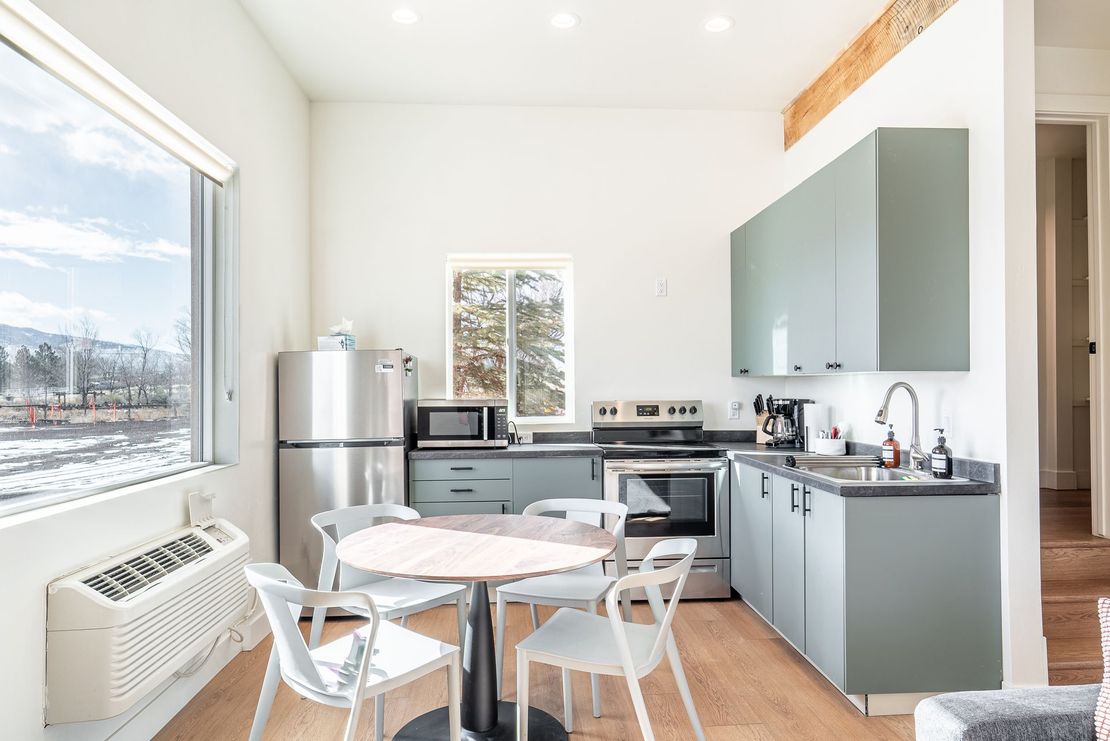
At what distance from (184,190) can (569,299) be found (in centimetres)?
232

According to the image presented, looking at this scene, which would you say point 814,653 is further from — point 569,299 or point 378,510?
point 569,299

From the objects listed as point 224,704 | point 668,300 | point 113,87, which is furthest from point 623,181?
point 224,704

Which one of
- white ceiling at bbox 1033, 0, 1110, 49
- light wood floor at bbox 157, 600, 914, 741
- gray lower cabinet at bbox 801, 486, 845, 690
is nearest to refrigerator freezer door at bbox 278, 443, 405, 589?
light wood floor at bbox 157, 600, 914, 741

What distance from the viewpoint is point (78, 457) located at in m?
2.14

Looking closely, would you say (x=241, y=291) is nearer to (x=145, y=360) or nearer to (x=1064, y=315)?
(x=145, y=360)

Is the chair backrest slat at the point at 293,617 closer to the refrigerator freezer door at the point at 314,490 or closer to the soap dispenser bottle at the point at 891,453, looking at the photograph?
the refrigerator freezer door at the point at 314,490

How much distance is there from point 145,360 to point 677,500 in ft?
8.82

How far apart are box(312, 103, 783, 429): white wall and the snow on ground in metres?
1.71

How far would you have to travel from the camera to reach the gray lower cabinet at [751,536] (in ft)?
10.7

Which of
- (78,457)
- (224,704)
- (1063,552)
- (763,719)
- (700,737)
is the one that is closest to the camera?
(700,737)

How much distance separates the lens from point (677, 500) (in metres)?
3.79

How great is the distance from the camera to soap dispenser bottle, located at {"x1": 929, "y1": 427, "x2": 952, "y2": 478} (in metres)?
2.61

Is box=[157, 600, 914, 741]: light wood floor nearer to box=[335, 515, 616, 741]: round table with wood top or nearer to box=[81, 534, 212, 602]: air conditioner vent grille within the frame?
box=[335, 515, 616, 741]: round table with wood top

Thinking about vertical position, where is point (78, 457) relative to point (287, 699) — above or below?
above
